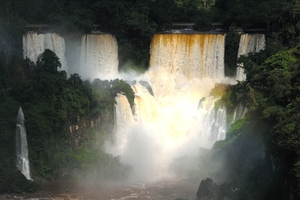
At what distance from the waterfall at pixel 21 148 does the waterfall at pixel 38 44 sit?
11.0m

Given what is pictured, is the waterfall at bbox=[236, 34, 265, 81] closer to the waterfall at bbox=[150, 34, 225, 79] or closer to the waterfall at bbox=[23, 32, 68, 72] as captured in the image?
the waterfall at bbox=[150, 34, 225, 79]

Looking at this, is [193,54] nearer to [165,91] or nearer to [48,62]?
[165,91]

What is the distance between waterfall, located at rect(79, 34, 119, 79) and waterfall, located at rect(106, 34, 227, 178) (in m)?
2.50

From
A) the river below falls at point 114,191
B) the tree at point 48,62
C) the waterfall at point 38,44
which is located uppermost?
the waterfall at point 38,44

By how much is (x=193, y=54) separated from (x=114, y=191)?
686 inches

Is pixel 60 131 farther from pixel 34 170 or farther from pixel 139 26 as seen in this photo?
pixel 139 26

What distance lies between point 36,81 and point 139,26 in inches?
508

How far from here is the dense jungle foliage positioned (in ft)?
123

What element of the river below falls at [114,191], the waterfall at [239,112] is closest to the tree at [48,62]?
the river below falls at [114,191]

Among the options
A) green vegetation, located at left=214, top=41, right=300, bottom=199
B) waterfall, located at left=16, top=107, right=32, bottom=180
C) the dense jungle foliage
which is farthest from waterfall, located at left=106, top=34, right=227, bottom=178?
waterfall, located at left=16, top=107, right=32, bottom=180

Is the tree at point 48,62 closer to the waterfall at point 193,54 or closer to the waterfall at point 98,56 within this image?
the waterfall at point 98,56

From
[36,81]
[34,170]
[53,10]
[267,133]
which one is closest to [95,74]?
[53,10]

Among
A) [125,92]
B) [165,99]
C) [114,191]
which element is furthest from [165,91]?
[114,191]

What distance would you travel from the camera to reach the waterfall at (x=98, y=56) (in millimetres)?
57344
